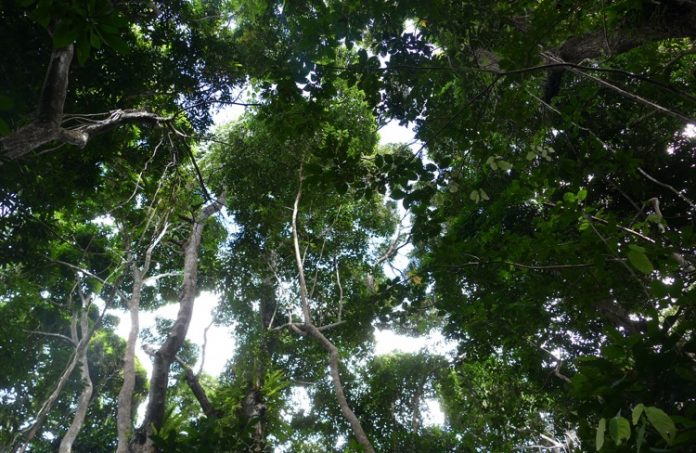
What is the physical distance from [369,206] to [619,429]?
30.8 ft

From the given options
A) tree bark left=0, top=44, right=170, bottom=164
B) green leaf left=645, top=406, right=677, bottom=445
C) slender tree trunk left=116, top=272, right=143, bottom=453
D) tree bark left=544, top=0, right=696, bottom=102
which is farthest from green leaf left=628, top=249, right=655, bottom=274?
slender tree trunk left=116, top=272, right=143, bottom=453

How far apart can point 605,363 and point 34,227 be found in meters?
7.77

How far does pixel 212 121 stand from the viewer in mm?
7816

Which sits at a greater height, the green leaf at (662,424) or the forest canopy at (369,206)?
the forest canopy at (369,206)

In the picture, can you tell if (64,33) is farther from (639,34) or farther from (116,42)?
(639,34)

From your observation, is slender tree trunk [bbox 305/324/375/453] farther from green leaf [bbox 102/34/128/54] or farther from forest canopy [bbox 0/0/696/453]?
green leaf [bbox 102/34/128/54]

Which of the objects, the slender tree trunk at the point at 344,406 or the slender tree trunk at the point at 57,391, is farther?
the slender tree trunk at the point at 57,391

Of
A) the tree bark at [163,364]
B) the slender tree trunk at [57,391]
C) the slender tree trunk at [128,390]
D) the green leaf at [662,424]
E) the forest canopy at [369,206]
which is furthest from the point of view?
the slender tree trunk at [57,391]

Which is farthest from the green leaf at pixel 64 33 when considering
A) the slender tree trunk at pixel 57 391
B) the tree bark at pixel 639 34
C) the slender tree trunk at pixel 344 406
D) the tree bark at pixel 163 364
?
the slender tree trunk at pixel 57 391

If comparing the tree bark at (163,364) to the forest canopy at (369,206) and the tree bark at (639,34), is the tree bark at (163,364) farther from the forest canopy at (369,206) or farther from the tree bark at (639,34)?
the tree bark at (639,34)

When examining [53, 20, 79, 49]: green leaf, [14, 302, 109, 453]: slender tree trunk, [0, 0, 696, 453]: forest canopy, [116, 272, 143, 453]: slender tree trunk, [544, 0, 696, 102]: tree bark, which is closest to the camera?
[53, 20, 79, 49]: green leaf

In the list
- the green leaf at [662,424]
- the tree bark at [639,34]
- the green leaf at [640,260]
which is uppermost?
the tree bark at [639,34]

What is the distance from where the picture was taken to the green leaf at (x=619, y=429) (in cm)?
130

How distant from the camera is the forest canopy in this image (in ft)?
9.11
